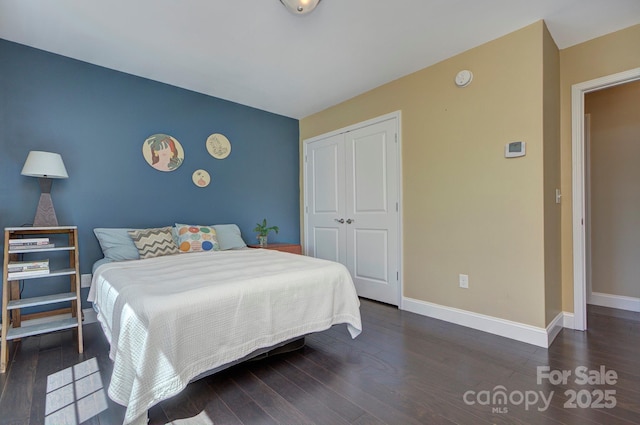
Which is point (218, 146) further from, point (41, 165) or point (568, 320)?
point (568, 320)

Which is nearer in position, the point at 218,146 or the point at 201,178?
the point at 201,178

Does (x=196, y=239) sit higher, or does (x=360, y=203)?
(x=360, y=203)

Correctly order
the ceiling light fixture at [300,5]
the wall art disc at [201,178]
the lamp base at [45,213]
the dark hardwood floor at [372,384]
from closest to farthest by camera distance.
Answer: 1. the dark hardwood floor at [372,384]
2. the ceiling light fixture at [300,5]
3. the lamp base at [45,213]
4. the wall art disc at [201,178]

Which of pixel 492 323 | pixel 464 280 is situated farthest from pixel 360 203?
pixel 492 323

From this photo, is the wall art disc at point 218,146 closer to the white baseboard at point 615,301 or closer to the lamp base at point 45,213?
the lamp base at point 45,213

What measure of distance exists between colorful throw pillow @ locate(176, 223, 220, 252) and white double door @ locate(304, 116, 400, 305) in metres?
1.52

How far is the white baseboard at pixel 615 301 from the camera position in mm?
2961

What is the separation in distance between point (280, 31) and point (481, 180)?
6.75 feet

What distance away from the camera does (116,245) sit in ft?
8.67

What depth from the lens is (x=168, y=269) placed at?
2.11 meters

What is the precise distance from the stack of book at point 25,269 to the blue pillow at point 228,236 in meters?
1.44

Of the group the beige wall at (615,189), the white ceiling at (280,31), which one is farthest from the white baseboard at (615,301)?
the white ceiling at (280,31)

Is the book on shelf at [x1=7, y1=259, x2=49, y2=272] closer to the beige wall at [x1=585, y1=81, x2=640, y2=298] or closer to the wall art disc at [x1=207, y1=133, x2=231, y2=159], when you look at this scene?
the wall art disc at [x1=207, y1=133, x2=231, y2=159]

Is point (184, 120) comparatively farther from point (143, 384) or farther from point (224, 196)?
point (143, 384)
